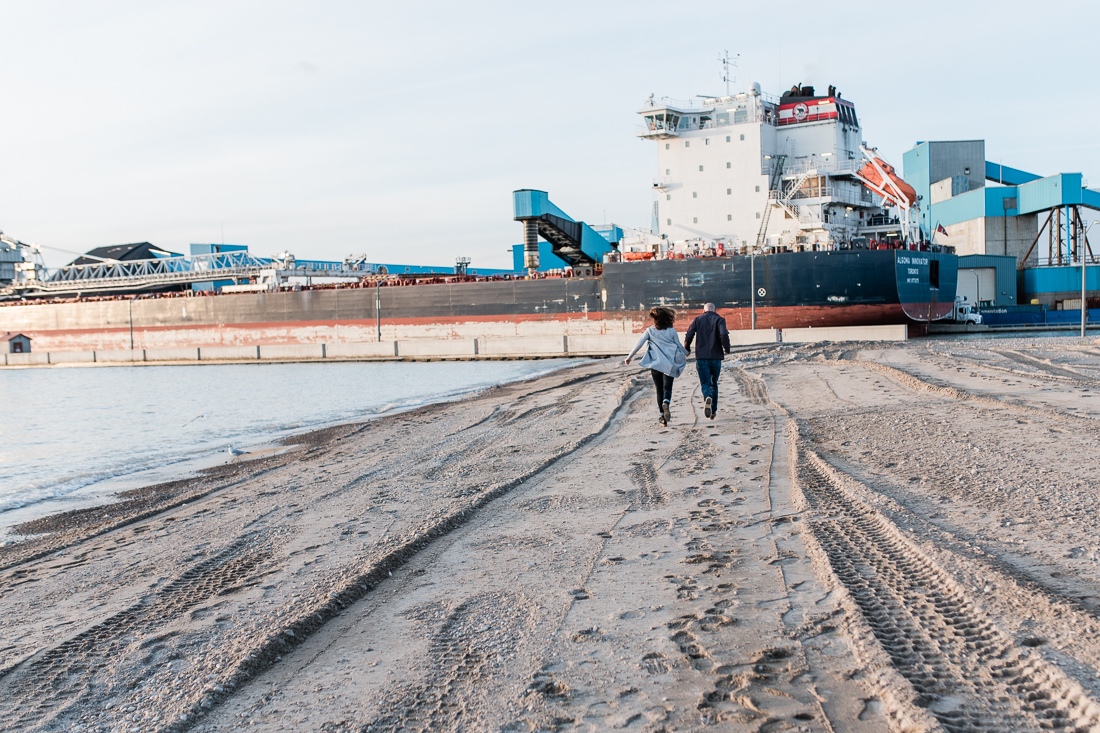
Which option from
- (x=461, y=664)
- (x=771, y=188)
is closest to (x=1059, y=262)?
(x=771, y=188)

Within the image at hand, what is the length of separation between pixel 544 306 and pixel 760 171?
10.1 m

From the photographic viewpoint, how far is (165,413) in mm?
15023

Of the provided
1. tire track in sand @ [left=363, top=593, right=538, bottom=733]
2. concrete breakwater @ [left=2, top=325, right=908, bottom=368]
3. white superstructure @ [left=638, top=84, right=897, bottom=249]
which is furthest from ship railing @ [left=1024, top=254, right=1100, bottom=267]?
tire track in sand @ [left=363, top=593, right=538, bottom=733]

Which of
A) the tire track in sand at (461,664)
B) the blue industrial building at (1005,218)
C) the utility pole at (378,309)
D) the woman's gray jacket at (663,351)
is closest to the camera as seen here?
the tire track in sand at (461,664)

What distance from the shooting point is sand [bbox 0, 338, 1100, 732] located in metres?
2.06

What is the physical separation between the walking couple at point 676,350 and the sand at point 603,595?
100 cm

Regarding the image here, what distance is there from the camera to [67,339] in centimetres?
4184

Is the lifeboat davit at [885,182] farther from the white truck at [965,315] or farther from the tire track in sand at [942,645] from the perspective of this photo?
the tire track in sand at [942,645]

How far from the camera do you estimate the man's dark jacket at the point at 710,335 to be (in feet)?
24.3

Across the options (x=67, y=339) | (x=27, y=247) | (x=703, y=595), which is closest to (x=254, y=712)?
(x=703, y=595)

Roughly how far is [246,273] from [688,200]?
25092 millimetres

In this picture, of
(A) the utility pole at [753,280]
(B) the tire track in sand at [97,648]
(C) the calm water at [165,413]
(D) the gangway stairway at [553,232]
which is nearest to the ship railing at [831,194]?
(A) the utility pole at [753,280]

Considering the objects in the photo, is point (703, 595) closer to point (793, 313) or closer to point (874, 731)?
point (874, 731)

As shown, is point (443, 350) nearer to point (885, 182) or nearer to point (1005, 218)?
point (885, 182)
